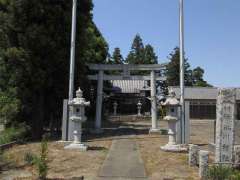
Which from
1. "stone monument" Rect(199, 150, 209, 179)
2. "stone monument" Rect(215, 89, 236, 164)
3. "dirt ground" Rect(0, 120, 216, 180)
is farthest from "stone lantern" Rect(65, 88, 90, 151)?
"stone monument" Rect(199, 150, 209, 179)

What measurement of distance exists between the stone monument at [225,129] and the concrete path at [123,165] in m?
2.41

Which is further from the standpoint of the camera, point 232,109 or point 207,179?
point 232,109

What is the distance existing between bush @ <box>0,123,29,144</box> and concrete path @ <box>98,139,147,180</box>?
4.91 m

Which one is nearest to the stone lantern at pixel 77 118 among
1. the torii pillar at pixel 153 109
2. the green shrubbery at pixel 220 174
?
the green shrubbery at pixel 220 174

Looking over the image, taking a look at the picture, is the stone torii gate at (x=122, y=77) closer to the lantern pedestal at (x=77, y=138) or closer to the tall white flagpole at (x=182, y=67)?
the tall white flagpole at (x=182, y=67)

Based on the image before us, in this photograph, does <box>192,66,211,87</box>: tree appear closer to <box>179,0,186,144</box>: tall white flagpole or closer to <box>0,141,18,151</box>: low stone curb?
<box>179,0,186,144</box>: tall white flagpole

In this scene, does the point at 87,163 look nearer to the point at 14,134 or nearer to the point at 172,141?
the point at 172,141

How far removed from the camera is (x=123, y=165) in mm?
11977

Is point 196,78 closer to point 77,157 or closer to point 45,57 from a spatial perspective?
point 45,57

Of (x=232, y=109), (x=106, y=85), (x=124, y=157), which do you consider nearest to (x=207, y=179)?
(x=232, y=109)

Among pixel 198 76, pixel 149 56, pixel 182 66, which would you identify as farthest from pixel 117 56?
→ pixel 182 66

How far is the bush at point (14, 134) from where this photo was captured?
1746cm

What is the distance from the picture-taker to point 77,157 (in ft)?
44.7

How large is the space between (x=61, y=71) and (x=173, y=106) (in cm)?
740
